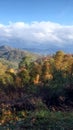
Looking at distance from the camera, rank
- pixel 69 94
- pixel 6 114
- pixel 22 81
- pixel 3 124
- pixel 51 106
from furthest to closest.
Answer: pixel 22 81 → pixel 69 94 → pixel 51 106 → pixel 6 114 → pixel 3 124

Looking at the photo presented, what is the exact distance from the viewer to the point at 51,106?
61.4 feet

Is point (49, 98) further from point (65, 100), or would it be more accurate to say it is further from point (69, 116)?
point (69, 116)

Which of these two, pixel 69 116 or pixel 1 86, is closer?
pixel 69 116

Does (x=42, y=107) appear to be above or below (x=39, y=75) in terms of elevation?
below

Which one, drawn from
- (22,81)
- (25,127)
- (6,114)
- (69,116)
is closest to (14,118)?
(6,114)

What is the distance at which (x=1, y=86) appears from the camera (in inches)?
1291

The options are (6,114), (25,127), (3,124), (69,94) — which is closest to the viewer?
(25,127)

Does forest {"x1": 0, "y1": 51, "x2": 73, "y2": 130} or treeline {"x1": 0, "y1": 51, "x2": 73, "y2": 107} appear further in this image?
treeline {"x1": 0, "y1": 51, "x2": 73, "y2": 107}

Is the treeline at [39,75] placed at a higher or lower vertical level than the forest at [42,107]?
higher

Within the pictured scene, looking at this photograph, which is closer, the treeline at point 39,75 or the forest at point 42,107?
the forest at point 42,107

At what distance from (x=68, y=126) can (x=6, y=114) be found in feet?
15.8

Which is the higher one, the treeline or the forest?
the treeline

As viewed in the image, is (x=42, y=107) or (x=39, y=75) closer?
(x=42, y=107)

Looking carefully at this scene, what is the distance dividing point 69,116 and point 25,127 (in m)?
2.20
